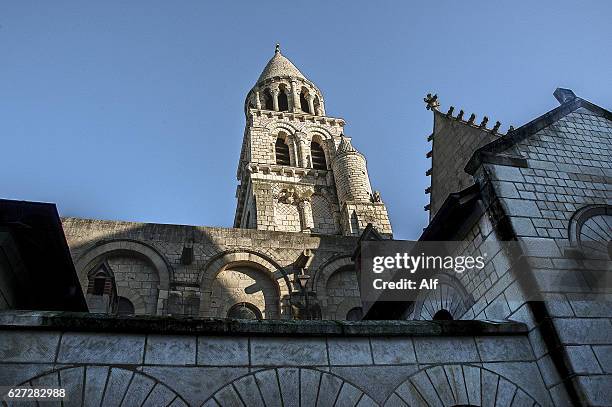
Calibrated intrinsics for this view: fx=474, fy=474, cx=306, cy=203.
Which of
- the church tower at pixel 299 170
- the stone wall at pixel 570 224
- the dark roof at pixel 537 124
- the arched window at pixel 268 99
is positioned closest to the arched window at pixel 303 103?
the church tower at pixel 299 170

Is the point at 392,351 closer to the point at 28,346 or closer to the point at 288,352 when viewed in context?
the point at 288,352

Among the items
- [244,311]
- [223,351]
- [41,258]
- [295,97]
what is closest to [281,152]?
[295,97]

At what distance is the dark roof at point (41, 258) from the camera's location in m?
6.38

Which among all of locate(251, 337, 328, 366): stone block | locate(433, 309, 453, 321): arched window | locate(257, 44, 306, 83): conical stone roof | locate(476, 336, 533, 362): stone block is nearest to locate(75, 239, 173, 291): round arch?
locate(433, 309, 453, 321): arched window

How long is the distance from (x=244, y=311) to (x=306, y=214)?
10413mm

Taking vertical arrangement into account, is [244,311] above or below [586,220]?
above

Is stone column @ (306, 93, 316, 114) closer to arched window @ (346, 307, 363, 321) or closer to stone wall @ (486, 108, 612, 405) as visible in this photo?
arched window @ (346, 307, 363, 321)

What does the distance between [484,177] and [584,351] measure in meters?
2.74

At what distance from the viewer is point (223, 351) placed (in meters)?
4.85

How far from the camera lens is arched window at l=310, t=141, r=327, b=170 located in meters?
29.5

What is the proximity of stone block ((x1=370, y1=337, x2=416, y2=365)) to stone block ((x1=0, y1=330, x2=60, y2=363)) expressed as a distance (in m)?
3.26

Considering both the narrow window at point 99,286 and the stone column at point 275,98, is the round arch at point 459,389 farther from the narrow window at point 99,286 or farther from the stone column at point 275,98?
the stone column at point 275,98

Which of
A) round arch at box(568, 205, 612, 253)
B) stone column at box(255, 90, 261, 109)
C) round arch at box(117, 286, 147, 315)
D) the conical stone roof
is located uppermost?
the conical stone roof

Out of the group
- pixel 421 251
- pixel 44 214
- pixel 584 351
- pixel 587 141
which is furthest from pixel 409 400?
pixel 587 141
